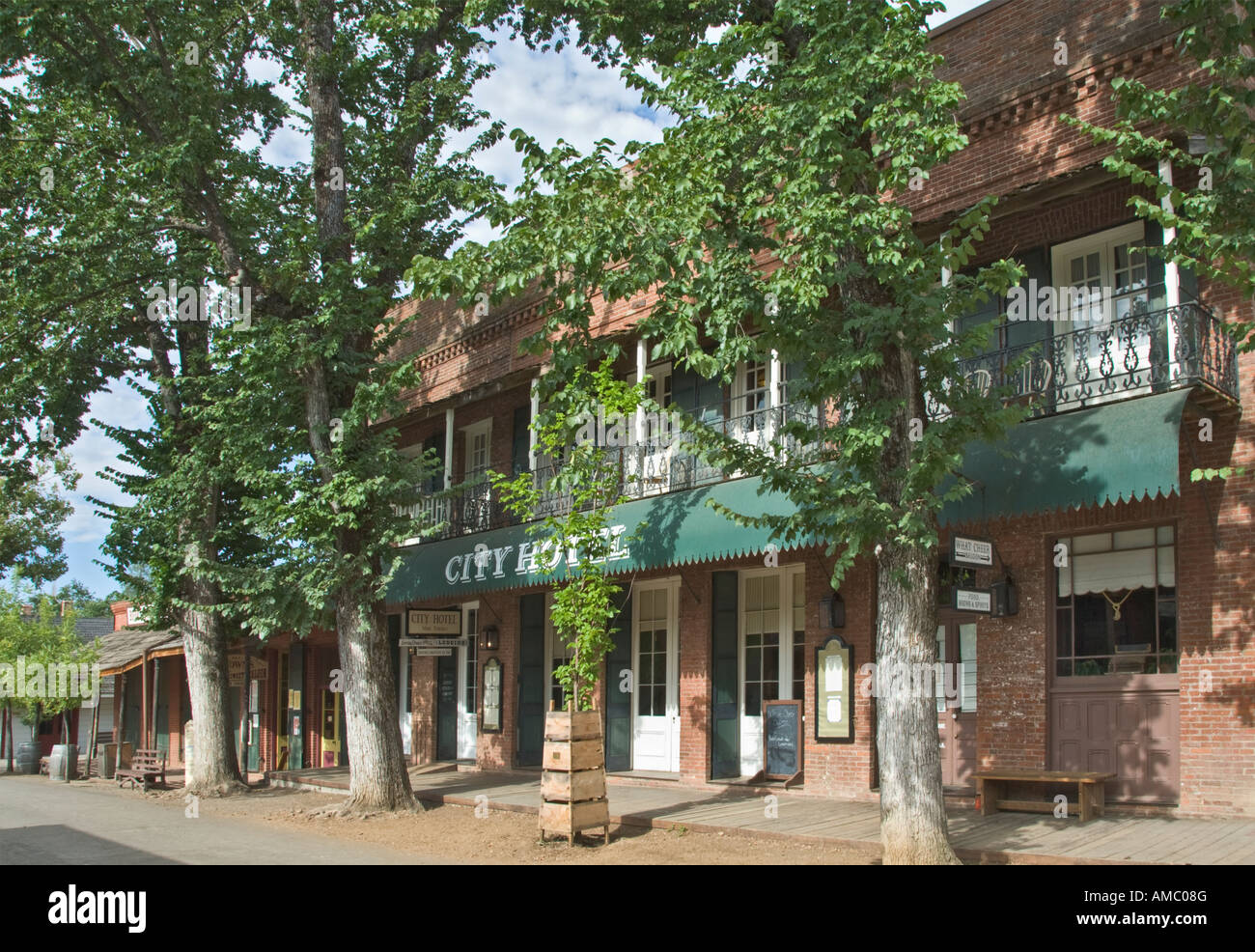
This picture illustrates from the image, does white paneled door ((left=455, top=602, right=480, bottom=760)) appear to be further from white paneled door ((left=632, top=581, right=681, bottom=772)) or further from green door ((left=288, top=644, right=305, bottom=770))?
green door ((left=288, top=644, right=305, bottom=770))

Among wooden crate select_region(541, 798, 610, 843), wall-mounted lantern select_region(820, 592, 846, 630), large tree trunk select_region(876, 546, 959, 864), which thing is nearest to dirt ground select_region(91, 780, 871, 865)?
wooden crate select_region(541, 798, 610, 843)

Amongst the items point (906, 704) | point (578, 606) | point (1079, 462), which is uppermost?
point (1079, 462)

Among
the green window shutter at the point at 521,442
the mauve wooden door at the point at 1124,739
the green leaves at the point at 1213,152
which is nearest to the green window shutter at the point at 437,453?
the green window shutter at the point at 521,442

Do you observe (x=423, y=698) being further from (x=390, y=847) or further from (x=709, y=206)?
(x=709, y=206)

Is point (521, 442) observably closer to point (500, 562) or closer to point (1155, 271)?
point (500, 562)

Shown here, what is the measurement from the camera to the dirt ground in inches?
401

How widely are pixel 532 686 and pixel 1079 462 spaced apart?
1123cm

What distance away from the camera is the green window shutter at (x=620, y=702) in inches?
674

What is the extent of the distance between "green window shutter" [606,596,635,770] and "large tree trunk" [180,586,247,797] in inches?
248

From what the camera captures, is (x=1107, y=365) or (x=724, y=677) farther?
(x=724, y=677)

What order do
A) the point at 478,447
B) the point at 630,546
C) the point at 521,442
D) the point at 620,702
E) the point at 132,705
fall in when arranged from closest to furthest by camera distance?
the point at 630,546
the point at 620,702
the point at 521,442
the point at 478,447
the point at 132,705

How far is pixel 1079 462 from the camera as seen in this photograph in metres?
10.2

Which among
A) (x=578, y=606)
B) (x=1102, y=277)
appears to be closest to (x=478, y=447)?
(x=578, y=606)

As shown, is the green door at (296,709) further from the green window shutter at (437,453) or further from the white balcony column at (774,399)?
the white balcony column at (774,399)
